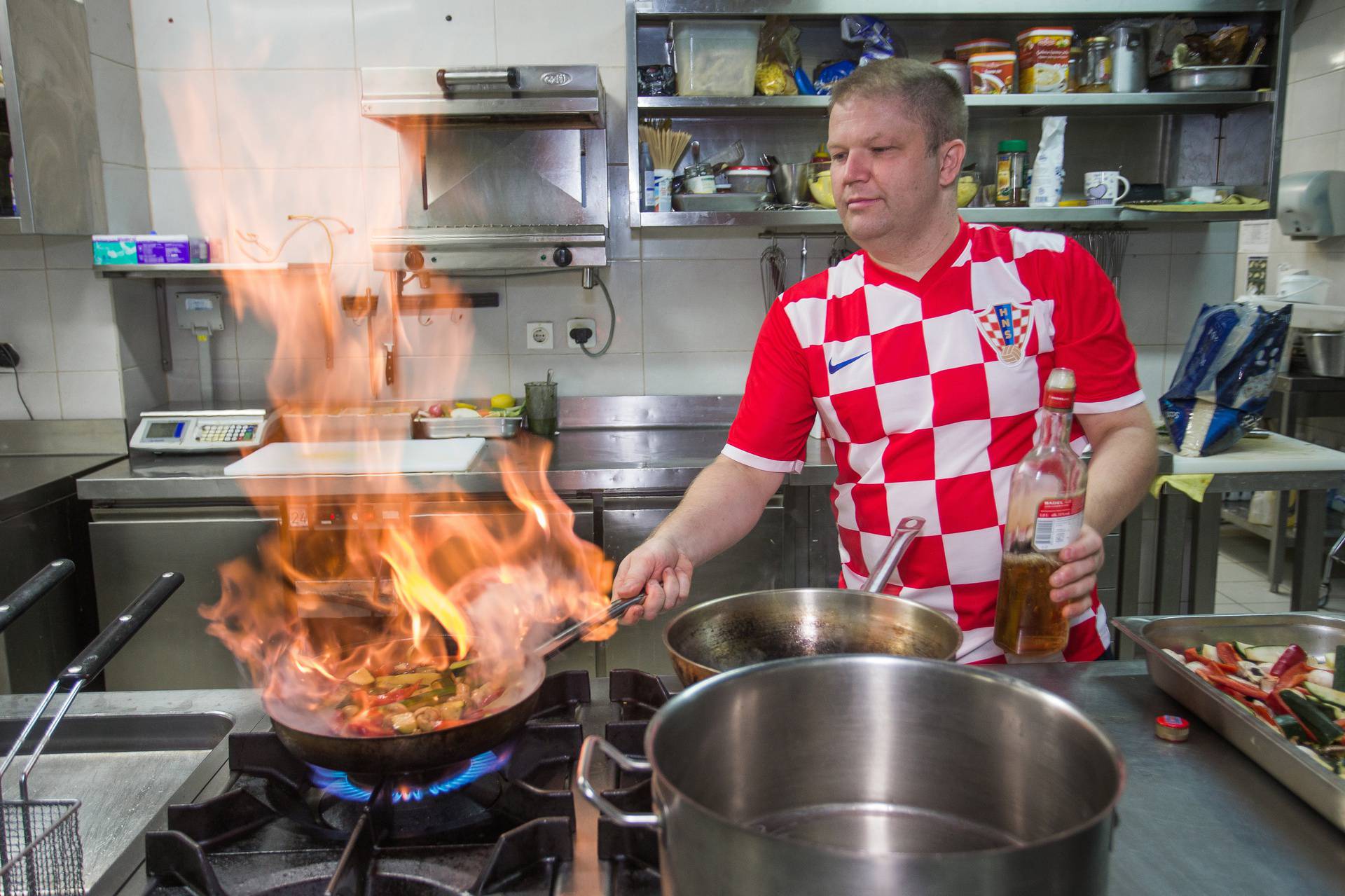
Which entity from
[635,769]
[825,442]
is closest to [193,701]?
[635,769]

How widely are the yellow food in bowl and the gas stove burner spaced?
2.42 m

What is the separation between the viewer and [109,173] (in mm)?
3236

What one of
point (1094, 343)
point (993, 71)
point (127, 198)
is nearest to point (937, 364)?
point (1094, 343)

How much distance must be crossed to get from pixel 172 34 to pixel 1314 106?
17.6 feet

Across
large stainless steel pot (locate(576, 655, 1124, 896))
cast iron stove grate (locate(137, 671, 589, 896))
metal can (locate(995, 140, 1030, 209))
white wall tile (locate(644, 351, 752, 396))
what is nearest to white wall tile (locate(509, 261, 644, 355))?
white wall tile (locate(644, 351, 752, 396))

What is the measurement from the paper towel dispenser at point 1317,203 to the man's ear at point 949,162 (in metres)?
3.93

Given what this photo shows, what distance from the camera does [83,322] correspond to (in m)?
3.25

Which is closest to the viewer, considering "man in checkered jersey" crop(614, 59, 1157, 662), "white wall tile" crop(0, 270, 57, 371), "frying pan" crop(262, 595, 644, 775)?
"frying pan" crop(262, 595, 644, 775)

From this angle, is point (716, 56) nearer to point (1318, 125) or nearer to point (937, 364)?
point (937, 364)

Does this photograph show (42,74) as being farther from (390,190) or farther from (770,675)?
(770,675)

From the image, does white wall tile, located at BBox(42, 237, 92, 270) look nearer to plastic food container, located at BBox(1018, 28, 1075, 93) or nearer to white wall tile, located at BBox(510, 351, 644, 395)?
white wall tile, located at BBox(510, 351, 644, 395)

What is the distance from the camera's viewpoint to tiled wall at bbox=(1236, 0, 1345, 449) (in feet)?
15.7

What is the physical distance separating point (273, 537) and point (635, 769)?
245 centimetres

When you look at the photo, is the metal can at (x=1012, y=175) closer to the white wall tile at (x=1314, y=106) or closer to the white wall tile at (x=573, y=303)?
the white wall tile at (x=573, y=303)
